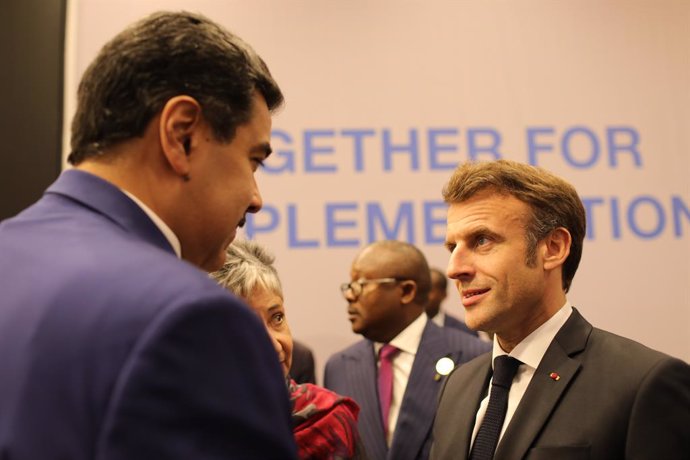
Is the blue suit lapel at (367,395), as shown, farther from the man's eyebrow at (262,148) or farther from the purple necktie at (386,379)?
the man's eyebrow at (262,148)

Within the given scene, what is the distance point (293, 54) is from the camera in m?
5.05

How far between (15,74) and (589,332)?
355 cm

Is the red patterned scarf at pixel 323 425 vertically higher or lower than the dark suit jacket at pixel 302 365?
higher

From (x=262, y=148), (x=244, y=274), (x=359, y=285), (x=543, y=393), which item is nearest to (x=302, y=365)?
(x=359, y=285)

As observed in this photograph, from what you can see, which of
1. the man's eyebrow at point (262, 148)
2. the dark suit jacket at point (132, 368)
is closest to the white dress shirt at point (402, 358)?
the man's eyebrow at point (262, 148)

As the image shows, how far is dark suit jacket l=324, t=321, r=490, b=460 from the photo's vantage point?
3463 millimetres

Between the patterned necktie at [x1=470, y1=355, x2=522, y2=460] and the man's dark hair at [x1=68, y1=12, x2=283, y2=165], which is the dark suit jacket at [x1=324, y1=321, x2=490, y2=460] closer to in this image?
the patterned necktie at [x1=470, y1=355, x2=522, y2=460]

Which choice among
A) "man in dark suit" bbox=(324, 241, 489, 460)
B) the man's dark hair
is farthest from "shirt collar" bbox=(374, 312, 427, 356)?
the man's dark hair

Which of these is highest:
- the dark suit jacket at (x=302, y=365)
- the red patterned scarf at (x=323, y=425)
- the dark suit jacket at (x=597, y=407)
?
the dark suit jacket at (x=597, y=407)

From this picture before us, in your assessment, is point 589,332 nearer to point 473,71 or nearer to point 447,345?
point 447,345

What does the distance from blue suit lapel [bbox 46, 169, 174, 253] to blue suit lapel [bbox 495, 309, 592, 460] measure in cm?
126

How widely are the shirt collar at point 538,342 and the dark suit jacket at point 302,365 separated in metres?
2.11

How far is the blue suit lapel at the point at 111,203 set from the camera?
111cm

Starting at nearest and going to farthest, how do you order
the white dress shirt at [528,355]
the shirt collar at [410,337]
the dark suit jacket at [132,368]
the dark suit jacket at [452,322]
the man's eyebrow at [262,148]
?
the dark suit jacket at [132,368] → the man's eyebrow at [262,148] → the white dress shirt at [528,355] → the shirt collar at [410,337] → the dark suit jacket at [452,322]
